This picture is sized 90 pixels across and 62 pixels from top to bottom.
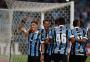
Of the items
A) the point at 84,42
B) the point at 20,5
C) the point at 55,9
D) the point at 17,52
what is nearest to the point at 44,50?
the point at 84,42

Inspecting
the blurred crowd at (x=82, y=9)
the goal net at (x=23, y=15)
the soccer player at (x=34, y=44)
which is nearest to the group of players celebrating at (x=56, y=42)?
the soccer player at (x=34, y=44)

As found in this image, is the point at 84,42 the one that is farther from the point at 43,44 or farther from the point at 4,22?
the point at 4,22

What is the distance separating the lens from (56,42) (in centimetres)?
1044

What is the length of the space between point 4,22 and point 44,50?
2587 mm

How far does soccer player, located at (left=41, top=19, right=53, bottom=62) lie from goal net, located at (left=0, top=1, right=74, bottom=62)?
1615 mm

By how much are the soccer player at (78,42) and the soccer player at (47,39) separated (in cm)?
54

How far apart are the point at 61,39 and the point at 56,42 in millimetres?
138

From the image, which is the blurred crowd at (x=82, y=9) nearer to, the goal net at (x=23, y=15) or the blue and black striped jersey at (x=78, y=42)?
the goal net at (x=23, y=15)

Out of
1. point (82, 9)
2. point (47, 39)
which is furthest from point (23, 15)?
point (82, 9)

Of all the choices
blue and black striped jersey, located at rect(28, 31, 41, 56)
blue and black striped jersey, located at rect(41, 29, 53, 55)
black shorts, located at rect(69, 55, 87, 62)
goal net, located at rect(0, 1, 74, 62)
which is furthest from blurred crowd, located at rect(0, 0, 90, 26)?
blue and black striped jersey, located at rect(28, 31, 41, 56)

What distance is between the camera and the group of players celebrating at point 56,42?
10242 millimetres

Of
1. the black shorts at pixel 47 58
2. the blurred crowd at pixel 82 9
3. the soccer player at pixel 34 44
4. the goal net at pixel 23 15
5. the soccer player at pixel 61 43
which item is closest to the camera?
the soccer player at pixel 34 44

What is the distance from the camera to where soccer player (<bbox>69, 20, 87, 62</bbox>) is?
34.2ft

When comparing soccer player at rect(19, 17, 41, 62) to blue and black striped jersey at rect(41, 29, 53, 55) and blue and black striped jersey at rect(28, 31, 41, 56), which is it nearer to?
blue and black striped jersey at rect(28, 31, 41, 56)
